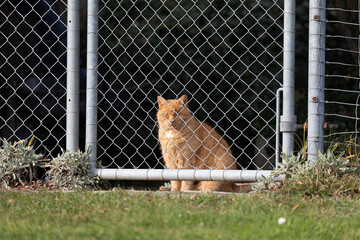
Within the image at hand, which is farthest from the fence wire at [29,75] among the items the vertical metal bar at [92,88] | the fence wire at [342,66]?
the fence wire at [342,66]

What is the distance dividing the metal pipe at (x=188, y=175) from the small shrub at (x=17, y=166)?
1.48ft

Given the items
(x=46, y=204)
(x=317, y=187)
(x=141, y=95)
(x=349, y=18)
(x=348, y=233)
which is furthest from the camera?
(x=349, y=18)

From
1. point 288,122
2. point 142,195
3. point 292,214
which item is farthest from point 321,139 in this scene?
point 142,195

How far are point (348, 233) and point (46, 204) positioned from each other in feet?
4.91

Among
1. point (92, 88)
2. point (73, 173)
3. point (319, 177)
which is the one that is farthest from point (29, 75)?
point (319, 177)

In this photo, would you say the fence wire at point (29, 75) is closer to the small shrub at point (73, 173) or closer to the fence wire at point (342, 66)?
the small shrub at point (73, 173)

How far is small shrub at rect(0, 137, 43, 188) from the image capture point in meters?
3.72

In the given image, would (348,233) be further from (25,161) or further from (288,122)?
(25,161)

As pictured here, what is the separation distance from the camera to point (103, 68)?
17.4 ft

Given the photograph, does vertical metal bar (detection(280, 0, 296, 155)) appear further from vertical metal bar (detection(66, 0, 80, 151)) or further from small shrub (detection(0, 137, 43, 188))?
small shrub (detection(0, 137, 43, 188))

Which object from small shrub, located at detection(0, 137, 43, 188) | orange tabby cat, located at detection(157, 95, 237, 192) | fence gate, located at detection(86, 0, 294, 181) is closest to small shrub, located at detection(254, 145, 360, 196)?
orange tabby cat, located at detection(157, 95, 237, 192)

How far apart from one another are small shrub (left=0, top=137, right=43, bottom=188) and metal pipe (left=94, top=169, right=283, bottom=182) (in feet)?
1.48

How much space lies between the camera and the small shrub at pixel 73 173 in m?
3.64

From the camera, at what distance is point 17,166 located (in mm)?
3738
